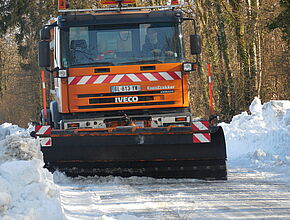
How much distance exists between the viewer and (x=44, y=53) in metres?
9.71

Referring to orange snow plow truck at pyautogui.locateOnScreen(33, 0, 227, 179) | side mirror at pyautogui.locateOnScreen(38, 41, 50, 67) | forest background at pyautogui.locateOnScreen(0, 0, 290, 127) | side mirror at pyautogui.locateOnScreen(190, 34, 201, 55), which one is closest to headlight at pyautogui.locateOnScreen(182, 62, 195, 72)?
orange snow plow truck at pyautogui.locateOnScreen(33, 0, 227, 179)

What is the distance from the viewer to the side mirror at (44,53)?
9.62m

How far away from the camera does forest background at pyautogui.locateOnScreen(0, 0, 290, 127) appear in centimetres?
1972

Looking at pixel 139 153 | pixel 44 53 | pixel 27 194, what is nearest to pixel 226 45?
pixel 44 53

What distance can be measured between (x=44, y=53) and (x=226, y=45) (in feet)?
46.2

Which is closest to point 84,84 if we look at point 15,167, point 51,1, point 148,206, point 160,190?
point 160,190

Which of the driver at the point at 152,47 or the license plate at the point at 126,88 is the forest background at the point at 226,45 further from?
the license plate at the point at 126,88

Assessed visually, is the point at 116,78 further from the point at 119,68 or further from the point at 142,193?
the point at 142,193

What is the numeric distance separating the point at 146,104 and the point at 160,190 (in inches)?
96.0

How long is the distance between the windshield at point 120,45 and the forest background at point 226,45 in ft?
8.87

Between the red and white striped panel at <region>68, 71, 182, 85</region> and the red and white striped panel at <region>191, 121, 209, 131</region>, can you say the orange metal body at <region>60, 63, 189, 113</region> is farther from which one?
the red and white striped panel at <region>191, 121, 209, 131</region>

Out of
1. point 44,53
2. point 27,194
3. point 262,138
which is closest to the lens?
point 27,194

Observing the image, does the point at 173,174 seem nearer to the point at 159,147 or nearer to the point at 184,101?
the point at 159,147

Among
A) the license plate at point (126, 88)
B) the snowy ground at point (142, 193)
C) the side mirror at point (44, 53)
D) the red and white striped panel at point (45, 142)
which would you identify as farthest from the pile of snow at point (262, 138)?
the side mirror at point (44, 53)
